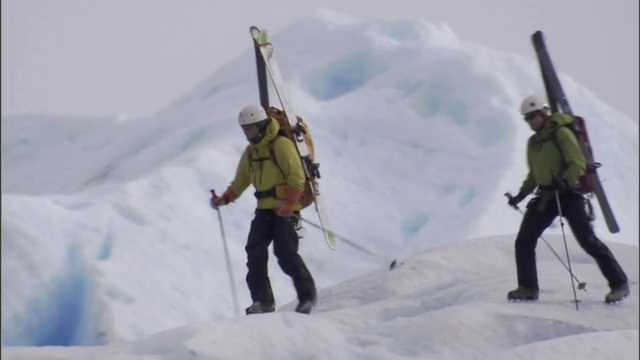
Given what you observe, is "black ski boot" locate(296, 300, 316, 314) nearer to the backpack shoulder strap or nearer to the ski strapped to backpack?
the ski strapped to backpack

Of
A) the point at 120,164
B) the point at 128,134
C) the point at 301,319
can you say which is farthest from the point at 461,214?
the point at 301,319

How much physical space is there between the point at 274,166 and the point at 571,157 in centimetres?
187

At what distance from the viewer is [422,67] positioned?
17719 mm

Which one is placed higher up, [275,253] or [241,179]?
[241,179]

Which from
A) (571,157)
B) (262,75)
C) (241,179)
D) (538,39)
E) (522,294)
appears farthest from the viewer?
(262,75)

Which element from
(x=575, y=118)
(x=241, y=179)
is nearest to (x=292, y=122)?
(x=241, y=179)

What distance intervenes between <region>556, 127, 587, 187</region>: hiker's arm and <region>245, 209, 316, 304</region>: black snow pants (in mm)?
A: 1762

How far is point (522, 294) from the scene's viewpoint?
7184 mm

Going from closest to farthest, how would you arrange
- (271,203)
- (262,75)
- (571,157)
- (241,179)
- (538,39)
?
1. (571,157)
2. (271,203)
3. (241,179)
4. (538,39)
5. (262,75)

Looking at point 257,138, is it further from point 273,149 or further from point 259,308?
point 259,308

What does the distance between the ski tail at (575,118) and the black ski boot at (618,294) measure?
1.29ft

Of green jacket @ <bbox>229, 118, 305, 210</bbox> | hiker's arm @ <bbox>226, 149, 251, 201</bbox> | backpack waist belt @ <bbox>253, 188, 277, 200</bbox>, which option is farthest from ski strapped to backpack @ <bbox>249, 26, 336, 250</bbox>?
hiker's arm @ <bbox>226, 149, 251, 201</bbox>

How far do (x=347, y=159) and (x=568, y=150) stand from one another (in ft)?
31.3

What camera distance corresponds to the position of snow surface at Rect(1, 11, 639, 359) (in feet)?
21.6
